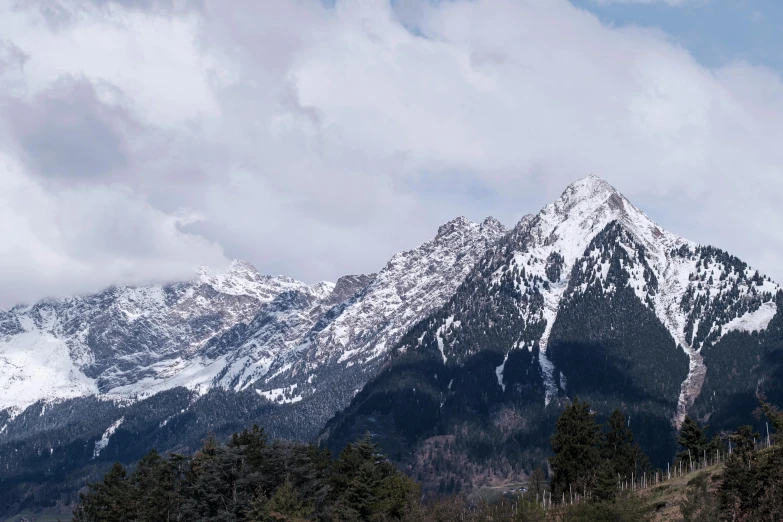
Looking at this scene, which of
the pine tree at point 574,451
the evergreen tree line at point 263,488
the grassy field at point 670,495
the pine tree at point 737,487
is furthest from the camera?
the pine tree at point 574,451

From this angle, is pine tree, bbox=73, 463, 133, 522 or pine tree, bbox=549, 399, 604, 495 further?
pine tree, bbox=73, 463, 133, 522

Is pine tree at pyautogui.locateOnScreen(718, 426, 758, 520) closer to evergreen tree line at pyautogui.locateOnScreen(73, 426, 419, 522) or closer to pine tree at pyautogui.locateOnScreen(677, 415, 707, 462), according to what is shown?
evergreen tree line at pyautogui.locateOnScreen(73, 426, 419, 522)

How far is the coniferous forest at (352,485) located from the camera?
116750 mm

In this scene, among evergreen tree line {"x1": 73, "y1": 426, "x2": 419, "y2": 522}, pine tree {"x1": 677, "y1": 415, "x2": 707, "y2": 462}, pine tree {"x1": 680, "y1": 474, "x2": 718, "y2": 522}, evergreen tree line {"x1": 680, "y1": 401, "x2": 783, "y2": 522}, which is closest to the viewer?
pine tree {"x1": 680, "y1": 474, "x2": 718, "y2": 522}

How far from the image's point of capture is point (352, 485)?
465 ft

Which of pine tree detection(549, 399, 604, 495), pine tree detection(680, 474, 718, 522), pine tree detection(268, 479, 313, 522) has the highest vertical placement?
pine tree detection(549, 399, 604, 495)

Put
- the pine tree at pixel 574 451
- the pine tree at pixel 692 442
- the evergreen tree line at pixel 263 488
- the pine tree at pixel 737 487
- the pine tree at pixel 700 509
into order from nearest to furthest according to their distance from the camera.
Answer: the pine tree at pixel 700 509 < the pine tree at pixel 737 487 < the evergreen tree line at pixel 263 488 < the pine tree at pixel 574 451 < the pine tree at pixel 692 442

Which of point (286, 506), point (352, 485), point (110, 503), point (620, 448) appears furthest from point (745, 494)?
point (110, 503)

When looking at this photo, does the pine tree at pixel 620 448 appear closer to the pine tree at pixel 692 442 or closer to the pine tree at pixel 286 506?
the pine tree at pixel 692 442

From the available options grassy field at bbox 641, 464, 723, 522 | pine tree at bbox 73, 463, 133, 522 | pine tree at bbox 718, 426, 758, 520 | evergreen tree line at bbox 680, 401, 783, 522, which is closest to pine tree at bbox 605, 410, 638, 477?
grassy field at bbox 641, 464, 723, 522

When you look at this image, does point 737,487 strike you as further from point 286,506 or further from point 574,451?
point 286,506

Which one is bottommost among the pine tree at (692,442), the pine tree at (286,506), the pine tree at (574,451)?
the pine tree at (286,506)

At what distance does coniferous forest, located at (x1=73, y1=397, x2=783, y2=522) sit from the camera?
116750mm

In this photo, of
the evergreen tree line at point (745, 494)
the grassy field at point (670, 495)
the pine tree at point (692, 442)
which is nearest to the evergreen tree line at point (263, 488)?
the grassy field at point (670, 495)
